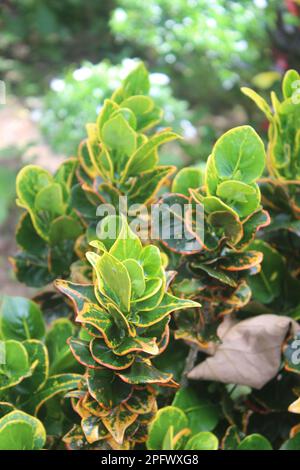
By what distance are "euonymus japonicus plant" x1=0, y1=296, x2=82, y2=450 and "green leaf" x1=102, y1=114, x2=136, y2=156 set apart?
0.32 meters

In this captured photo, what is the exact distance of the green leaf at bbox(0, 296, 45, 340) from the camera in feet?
3.72

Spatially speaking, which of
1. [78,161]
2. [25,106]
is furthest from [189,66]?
[78,161]

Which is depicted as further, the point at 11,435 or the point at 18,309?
the point at 18,309

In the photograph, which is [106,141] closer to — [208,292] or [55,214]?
[55,214]

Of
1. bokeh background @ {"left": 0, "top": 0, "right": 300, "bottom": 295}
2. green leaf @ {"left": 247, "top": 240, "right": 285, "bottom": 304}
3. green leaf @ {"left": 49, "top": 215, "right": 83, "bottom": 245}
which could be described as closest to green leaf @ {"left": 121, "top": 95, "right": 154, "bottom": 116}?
green leaf @ {"left": 49, "top": 215, "right": 83, "bottom": 245}

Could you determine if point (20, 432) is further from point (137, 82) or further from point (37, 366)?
point (137, 82)

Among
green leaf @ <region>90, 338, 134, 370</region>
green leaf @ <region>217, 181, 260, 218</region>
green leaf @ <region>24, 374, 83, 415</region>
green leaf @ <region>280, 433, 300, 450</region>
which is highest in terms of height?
green leaf @ <region>217, 181, 260, 218</region>

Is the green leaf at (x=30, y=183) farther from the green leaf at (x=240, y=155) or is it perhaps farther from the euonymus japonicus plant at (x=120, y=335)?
the green leaf at (x=240, y=155)

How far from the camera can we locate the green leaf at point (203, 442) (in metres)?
0.98

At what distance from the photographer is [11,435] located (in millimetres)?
887

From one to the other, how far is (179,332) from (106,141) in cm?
34

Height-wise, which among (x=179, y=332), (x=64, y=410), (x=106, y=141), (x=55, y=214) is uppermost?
(x=106, y=141)

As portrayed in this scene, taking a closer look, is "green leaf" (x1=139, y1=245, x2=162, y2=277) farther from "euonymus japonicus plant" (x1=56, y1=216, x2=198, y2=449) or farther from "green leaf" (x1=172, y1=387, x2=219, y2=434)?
"green leaf" (x1=172, y1=387, x2=219, y2=434)

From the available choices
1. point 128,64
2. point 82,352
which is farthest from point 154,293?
point 128,64
